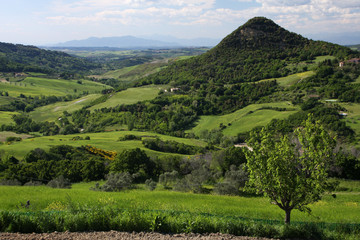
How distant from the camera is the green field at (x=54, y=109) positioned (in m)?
122

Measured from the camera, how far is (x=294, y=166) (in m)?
11.7

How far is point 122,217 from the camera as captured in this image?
11.4 metres

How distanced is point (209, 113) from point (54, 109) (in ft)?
263

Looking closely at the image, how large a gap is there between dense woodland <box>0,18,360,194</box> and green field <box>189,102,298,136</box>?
13.1 ft

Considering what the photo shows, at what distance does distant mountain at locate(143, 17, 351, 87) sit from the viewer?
14300 cm

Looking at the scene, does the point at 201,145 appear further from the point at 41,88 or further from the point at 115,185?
the point at 41,88

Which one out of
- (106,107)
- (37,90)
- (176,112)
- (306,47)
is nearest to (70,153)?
(176,112)

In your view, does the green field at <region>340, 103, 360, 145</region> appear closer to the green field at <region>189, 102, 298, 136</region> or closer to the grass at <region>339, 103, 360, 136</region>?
the grass at <region>339, 103, 360, 136</region>

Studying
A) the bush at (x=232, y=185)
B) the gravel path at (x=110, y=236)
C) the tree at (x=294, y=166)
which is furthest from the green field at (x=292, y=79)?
the gravel path at (x=110, y=236)

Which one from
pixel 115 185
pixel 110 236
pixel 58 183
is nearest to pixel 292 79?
pixel 115 185

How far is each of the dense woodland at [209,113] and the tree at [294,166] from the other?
142 cm

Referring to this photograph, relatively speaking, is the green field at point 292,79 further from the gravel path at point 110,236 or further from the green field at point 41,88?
the green field at point 41,88

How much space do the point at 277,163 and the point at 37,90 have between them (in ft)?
602

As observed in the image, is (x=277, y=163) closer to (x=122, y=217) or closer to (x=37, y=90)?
(x=122, y=217)
